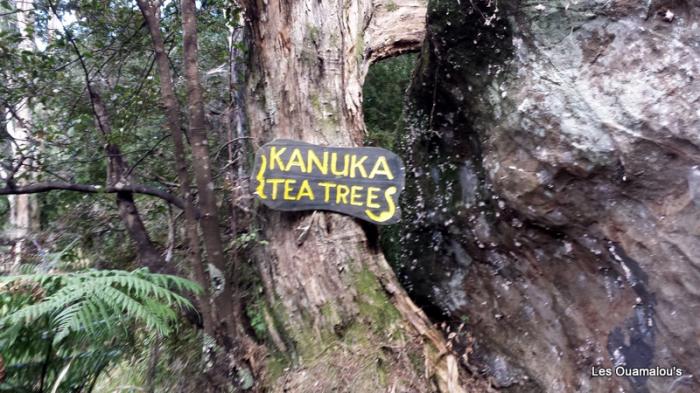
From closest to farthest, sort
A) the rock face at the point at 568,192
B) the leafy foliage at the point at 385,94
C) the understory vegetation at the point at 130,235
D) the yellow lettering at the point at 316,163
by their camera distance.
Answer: the understory vegetation at the point at 130,235 < the rock face at the point at 568,192 < the yellow lettering at the point at 316,163 < the leafy foliage at the point at 385,94

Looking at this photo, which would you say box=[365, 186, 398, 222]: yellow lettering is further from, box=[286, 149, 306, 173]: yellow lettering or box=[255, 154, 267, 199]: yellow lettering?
box=[255, 154, 267, 199]: yellow lettering

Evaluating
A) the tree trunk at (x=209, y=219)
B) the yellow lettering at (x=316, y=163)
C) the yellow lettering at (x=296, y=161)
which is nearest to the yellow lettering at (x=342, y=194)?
the yellow lettering at (x=316, y=163)

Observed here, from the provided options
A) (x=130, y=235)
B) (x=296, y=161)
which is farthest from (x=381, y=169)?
(x=130, y=235)

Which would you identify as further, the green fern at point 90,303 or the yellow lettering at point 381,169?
the yellow lettering at point 381,169

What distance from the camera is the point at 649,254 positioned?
285cm

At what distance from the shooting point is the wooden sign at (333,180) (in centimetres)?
301

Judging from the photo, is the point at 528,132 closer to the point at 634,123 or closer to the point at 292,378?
the point at 634,123

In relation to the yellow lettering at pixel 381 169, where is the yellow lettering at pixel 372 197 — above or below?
below

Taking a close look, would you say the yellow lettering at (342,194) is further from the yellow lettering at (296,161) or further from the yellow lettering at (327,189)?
the yellow lettering at (296,161)

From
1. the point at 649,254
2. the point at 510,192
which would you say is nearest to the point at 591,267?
the point at 649,254

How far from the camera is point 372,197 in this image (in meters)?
3.02

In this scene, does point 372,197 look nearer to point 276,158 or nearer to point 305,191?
point 305,191

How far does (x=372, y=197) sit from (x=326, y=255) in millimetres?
417

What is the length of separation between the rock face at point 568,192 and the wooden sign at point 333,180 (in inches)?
30.6
